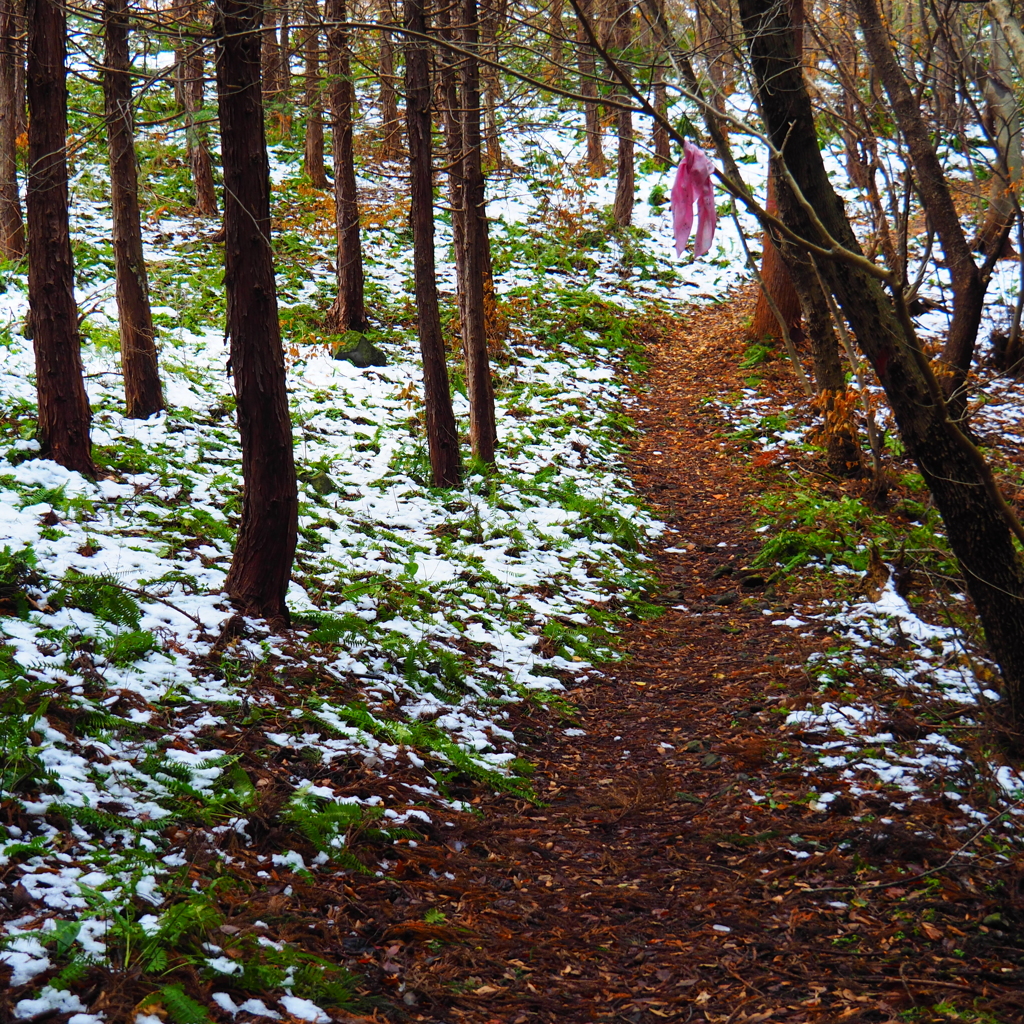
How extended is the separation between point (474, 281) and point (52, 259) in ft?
13.4

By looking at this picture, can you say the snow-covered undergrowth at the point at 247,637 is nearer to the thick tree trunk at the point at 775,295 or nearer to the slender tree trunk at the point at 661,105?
the slender tree trunk at the point at 661,105

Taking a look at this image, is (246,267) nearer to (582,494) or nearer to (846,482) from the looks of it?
(582,494)

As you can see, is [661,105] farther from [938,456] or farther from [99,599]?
[99,599]

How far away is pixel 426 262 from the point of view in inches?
328

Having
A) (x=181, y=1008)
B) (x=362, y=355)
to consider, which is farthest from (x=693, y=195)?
(x=362, y=355)

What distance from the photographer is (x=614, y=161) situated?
977 inches

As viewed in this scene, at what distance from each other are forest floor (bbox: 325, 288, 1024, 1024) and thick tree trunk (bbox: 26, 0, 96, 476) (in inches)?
176

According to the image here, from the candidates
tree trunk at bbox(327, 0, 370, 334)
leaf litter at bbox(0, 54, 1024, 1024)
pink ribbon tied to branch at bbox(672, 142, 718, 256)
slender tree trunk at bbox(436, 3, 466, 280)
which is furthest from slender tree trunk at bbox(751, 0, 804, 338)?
pink ribbon tied to branch at bbox(672, 142, 718, 256)

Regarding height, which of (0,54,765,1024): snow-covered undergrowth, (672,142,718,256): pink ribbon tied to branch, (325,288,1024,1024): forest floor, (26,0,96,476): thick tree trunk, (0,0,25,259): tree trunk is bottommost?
(325,288,1024,1024): forest floor

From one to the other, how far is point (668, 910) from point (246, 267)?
4.38m

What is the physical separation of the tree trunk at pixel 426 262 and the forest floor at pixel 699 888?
12.4 feet

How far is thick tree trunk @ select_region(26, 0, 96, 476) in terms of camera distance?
6.17m

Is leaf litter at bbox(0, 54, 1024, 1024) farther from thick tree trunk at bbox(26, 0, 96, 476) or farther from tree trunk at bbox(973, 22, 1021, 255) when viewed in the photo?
tree trunk at bbox(973, 22, 1021, 255)

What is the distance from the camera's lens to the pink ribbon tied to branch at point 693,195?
3527 millimetres
